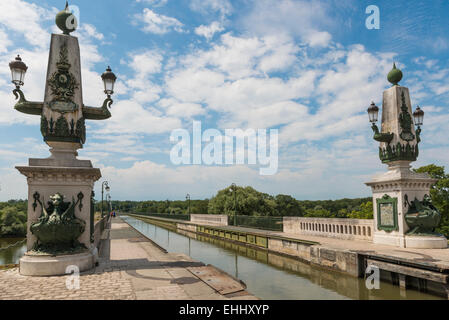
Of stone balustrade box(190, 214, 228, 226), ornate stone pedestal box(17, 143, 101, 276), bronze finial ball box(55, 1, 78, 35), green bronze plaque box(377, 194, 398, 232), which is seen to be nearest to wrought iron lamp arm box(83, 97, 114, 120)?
ornate stone pedestal box(17, 143, 101, 276)

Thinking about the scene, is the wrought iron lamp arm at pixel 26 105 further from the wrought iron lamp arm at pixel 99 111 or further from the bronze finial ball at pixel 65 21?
the bronze finial ball at pixel 65 21

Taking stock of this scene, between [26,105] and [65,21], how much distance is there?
3.14m

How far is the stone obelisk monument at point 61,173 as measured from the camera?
27.4 feet

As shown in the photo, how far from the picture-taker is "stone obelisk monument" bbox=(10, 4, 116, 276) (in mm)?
8359

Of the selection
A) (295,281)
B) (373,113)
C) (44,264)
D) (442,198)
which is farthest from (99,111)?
(442,198)

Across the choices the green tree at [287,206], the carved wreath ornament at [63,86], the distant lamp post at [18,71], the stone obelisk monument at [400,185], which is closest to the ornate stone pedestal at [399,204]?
the stone obelisk monument at [400,185]

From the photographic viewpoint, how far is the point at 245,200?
45406mm

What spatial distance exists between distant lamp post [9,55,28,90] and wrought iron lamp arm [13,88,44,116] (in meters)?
0.21

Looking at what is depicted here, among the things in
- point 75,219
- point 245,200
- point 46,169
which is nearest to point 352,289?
point 75,219

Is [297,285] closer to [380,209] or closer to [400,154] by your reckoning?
[380,209]

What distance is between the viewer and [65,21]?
32.6ft

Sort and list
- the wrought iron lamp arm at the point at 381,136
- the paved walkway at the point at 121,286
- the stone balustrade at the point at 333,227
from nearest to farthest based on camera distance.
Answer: the paved walkway at the point at 121,286, the wrought iron lamp arm at the point at 381,136, the stone balustrade at the point at 333,227

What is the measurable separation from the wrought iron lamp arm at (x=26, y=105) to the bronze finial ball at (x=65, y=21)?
2591 millimetres

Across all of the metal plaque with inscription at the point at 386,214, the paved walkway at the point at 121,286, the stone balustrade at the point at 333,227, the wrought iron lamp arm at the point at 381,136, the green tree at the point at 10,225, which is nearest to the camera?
the paved walkway at the point at 121,286
